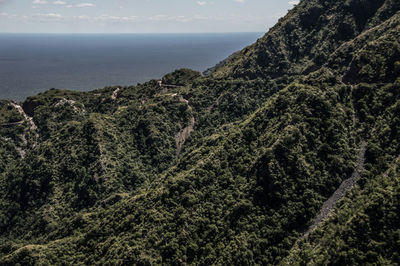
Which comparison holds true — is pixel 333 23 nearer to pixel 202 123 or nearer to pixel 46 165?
pixel 202 123

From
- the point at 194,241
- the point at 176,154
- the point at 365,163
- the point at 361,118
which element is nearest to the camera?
the point at 194,241

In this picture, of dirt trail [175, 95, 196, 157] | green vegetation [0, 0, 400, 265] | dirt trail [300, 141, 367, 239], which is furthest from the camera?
dirt trail [175, 95, 196, 157]

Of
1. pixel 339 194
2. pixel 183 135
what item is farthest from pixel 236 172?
pixel 183 135

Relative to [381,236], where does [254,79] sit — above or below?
above

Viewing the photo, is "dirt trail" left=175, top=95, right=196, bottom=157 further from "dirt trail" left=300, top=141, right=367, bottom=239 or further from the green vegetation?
"dirt trail" left=300, top=141, right=367, bottom=239

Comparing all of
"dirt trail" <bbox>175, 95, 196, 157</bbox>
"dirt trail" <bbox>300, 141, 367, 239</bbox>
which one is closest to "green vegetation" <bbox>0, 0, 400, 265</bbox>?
"dirt trail" <bbox>175, 95, 196, 157</bbox>

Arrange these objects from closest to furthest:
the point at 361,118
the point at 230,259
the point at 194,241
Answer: the point at 230,259
the point at 194,241
the point at 361,118

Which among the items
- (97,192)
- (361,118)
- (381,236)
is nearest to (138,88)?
(97,192)
